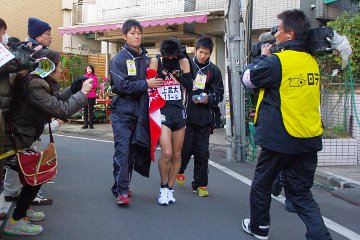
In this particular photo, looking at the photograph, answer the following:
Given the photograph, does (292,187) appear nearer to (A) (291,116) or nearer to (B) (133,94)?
(A) (291,116)

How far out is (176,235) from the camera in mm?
4078

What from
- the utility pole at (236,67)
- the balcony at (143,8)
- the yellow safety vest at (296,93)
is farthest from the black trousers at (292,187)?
the balcony at (143,8)

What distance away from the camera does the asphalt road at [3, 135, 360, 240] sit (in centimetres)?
412

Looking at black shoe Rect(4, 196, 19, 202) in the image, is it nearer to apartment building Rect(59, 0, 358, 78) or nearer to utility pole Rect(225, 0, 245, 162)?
utility pole Rect(225, 0, 245, 162)

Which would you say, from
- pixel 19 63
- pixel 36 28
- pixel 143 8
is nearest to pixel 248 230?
pixel 19 63

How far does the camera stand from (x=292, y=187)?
377cm

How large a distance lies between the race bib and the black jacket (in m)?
0.30

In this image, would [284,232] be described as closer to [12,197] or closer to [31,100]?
[31,100]

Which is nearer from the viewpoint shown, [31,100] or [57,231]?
[31,100]

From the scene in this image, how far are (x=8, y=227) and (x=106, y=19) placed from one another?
42.5ft

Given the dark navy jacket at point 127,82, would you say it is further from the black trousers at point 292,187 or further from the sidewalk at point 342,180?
the sidewalk at point 342,180

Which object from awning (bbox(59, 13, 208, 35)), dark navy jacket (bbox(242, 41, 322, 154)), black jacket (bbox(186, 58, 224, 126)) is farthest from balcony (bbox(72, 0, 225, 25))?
dark navy jacket (bbox(242, 41, 322, 154))

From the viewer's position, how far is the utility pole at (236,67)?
25.3 ft

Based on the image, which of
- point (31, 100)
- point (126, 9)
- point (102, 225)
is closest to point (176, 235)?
point (102, 225)
